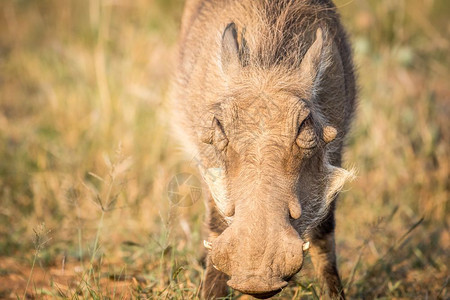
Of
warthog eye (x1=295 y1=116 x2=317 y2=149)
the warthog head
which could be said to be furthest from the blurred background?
warthog eye (x1=295 y1=116 x2=317 y2=149)

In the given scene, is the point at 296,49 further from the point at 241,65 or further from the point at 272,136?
the point at 272,136

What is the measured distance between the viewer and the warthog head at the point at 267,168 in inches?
79.4

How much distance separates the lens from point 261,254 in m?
2.00

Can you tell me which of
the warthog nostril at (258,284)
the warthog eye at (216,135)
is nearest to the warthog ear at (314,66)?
the warthog eye at (216,135)

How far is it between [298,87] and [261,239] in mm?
789

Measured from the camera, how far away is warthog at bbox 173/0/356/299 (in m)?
2.04

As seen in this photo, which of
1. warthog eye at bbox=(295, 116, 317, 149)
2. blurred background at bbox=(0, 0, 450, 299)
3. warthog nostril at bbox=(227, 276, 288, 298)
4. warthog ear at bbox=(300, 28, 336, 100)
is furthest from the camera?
blurred background at bbox=(0, 0, 450, 299)

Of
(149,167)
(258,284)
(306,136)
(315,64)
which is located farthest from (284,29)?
(149,167)

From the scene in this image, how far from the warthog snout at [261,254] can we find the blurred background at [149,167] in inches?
24.6

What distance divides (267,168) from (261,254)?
0.35 metres

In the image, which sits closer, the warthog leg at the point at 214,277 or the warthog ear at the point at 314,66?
the warthog ear at the point at 314,66

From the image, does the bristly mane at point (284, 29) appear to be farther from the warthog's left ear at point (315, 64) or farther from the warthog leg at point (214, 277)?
the warthog leg at point (214, 277)

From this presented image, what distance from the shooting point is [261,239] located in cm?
201

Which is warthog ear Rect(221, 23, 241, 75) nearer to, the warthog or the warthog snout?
the warthog
